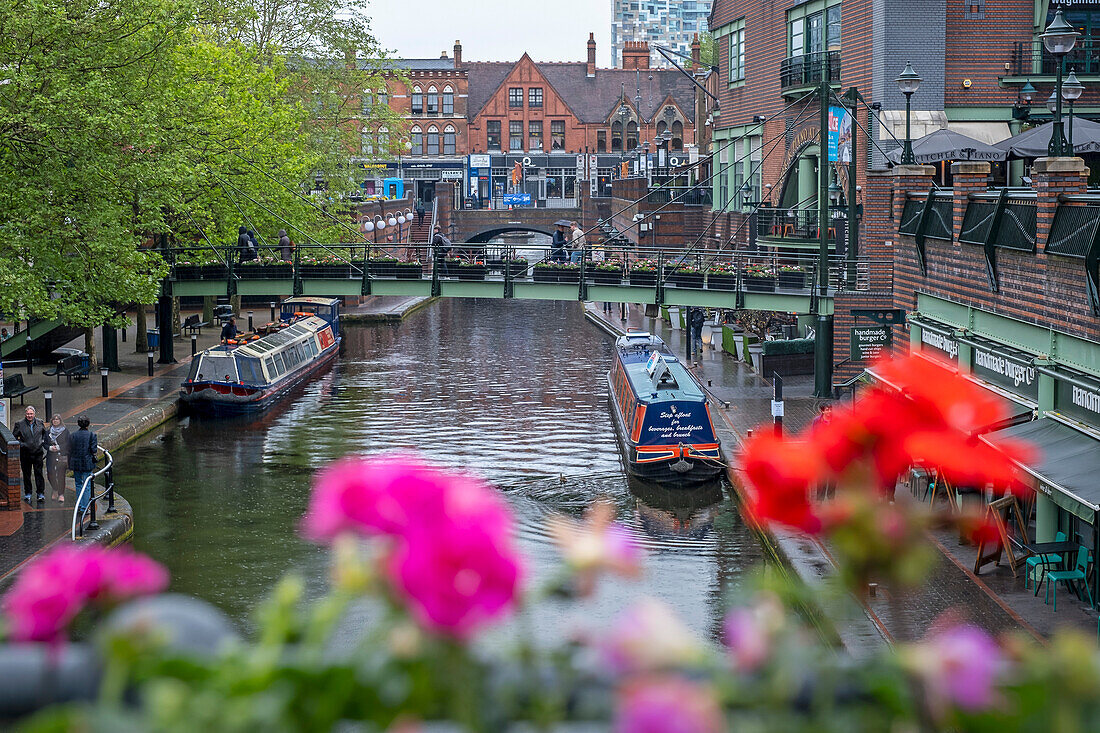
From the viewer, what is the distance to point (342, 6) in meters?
55.3

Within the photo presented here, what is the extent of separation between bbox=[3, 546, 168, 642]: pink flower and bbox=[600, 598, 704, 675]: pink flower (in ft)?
2.85

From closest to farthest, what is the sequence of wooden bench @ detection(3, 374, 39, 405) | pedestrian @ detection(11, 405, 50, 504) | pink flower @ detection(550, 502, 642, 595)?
pink flower @ detection(550, 502, 642, 595) < pedestrian @ detection(11, 405, 50, 504) < wooden bench @ detection(3, 374, 39, 405)

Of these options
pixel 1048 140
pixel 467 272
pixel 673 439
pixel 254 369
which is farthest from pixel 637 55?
pixel 673 439

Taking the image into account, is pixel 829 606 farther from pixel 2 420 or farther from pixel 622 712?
pixel 2 420

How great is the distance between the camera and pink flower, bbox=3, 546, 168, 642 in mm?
2082

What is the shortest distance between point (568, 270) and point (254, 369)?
956 cm

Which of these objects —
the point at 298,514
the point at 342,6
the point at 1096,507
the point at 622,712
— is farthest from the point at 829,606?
the point at 342,6

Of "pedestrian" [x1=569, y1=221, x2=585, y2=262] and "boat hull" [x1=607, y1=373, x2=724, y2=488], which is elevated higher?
"pedestrian" [x1=569, y1=221, x2=585, y2=262]

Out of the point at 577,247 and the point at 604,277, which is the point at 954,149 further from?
the point at 577,247

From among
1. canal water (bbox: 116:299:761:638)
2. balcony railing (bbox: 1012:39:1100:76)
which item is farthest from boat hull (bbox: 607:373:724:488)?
balcony railing (bbox: 1012:39:1100:76)

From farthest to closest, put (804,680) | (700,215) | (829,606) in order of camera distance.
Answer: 1. (700,215)
2. (829,606)
3. (804,680)

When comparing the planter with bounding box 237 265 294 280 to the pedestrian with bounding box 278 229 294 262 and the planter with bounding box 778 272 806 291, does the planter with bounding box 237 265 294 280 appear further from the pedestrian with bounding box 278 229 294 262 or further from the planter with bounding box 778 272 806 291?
the planter with bounding box 778 272 806 291

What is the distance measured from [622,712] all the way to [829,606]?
2.53 feet

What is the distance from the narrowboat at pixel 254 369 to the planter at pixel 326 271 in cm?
208
